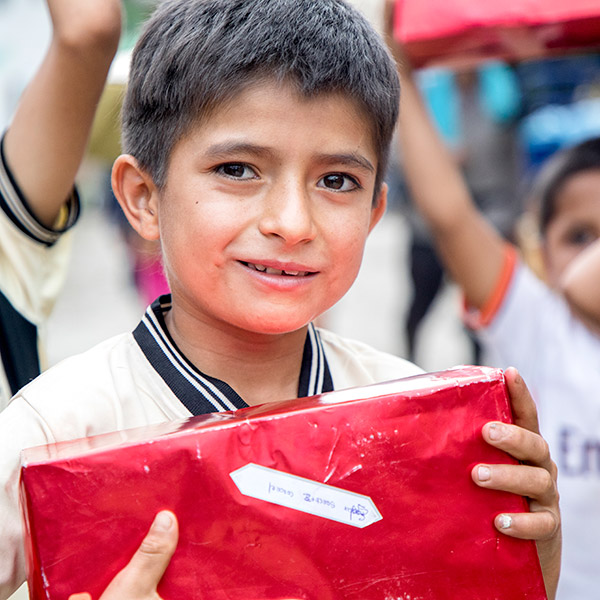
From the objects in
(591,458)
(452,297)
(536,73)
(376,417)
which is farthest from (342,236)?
(452,297)

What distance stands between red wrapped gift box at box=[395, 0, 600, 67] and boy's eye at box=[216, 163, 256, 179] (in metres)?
0.73

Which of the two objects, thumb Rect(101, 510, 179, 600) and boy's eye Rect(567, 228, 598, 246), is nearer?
thumb Rect(101, 510, 179, 600)

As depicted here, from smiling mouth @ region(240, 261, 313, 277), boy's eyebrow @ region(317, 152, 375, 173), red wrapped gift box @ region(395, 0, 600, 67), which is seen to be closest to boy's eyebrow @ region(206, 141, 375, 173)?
boy's eyebrow @ region(317, 152, 375, 173)

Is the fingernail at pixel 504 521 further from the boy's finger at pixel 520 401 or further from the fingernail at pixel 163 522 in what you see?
the fingernail at pixel 163 522

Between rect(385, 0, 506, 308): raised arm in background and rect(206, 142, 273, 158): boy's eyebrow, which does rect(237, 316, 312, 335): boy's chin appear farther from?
rect(385, 0, 506, 308): raised arm in background

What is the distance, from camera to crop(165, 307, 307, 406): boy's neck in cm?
114

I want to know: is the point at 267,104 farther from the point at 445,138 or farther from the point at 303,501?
the point at 445,138

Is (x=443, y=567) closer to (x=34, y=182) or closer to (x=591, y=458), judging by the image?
(x=34, y=182)

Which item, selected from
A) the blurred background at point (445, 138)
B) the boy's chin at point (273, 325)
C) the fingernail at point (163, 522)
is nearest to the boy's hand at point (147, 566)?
the fingernail at point (163, 522)

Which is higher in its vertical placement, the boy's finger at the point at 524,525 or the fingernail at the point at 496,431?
the fingernail at the point at 496,431

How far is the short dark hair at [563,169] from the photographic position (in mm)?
2168

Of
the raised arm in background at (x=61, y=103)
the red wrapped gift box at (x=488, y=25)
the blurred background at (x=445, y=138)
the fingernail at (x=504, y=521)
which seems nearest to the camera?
the fingernail at (x=504, y=521)

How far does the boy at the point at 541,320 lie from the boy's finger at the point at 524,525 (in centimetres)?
76

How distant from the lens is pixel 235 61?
3.32ft
